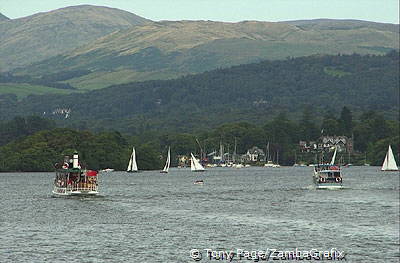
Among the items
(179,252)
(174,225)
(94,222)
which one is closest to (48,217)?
(94,222)

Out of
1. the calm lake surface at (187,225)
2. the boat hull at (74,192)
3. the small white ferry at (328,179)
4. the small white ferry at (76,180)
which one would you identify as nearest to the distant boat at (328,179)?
the small white ferry at (328,179)

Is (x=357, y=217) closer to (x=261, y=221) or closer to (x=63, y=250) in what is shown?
(x=261, y=221)

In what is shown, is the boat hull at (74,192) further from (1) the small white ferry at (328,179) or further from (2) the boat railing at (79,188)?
(1) the small white ferry at (328,179)

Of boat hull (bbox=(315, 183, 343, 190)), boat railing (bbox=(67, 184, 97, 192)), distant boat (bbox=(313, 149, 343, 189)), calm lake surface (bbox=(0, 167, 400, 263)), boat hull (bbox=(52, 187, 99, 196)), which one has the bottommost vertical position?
calm lake surface (bbox=(0, 167, 400, 263))

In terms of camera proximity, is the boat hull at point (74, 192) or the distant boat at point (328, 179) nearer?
the boat hull at point (74, 192)

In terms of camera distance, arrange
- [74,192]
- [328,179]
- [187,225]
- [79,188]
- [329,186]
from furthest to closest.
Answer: [328,179]
[329,186]
[74,192]
[79,188]
[187,225]

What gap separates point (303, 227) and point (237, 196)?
51.8 metres

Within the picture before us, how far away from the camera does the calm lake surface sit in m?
71.2

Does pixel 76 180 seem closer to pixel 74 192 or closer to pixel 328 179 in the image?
pixel 74 192

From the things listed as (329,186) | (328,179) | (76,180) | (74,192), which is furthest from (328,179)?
(74,192)

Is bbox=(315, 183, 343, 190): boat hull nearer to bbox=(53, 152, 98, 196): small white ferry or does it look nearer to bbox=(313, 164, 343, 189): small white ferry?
bbox=(313, 164, 343, 189): small white ferry

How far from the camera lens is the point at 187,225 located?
3575 inches

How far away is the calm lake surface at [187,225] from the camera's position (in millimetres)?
71188

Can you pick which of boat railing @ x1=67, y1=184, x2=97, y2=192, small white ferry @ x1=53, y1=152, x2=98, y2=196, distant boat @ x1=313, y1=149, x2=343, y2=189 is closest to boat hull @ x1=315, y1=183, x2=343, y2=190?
distant boat @ x1=313, y1=149, x2=343, y2=189
